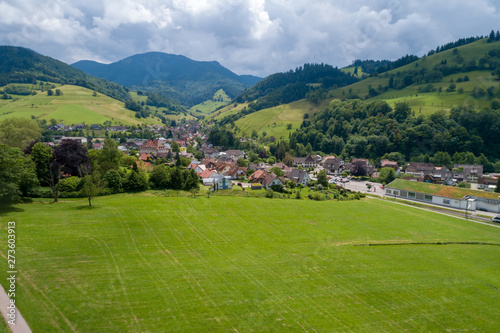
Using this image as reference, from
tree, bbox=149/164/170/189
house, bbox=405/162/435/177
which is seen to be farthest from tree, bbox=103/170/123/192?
house, bbox=405/162/435/177

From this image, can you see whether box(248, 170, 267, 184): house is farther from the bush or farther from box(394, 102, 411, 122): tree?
box(394, 102, 411, 122): tree

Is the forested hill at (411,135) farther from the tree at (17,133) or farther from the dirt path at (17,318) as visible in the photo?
the dirt path at (17,318)

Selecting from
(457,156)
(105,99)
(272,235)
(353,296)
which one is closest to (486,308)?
(353,296)

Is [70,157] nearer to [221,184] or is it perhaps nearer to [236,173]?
[221,184]

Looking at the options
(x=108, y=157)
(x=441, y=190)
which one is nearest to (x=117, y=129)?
(x=108, y=157)

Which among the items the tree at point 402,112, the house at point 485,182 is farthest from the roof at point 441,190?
the tree at point 402,112

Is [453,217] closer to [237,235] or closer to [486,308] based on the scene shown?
[486,308]
